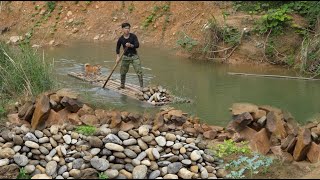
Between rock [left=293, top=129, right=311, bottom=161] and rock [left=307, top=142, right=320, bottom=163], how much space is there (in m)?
0.05

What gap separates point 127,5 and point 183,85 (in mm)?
8821

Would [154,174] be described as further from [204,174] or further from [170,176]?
[204,174]

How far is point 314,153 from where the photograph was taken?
17.2 feet

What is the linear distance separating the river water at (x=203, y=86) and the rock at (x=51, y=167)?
219 cm

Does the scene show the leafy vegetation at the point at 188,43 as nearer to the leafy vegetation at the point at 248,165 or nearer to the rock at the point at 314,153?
the rock at the point at 314,153

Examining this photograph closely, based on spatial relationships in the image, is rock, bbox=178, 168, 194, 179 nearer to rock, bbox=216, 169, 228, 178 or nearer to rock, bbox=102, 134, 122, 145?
rock, bbox=216, 169, 228, 178

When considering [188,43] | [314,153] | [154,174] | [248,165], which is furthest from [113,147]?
[188,43]

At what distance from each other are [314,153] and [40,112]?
3.21 meters

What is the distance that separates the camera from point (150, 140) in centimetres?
538

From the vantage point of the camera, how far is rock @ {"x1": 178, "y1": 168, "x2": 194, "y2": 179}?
4926mm

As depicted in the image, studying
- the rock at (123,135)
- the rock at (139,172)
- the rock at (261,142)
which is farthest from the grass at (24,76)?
the rock at (261,142)

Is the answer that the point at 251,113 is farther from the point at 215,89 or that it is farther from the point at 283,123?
the point at 215,89

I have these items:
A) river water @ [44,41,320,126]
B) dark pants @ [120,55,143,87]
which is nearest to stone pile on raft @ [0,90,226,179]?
river water @ [44,41,320,126]

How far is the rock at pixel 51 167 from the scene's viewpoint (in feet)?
16.8
